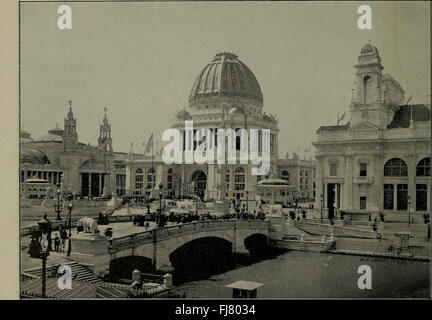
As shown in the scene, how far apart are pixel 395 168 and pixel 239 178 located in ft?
15.4

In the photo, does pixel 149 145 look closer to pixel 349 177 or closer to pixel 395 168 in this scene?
pixel 349 177

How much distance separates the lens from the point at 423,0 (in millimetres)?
10438

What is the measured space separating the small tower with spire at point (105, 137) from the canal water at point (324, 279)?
4.18m

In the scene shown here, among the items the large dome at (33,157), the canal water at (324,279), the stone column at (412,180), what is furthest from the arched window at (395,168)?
the large dome at (33,157)

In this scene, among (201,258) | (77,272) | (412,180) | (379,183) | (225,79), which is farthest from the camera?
(225,79)

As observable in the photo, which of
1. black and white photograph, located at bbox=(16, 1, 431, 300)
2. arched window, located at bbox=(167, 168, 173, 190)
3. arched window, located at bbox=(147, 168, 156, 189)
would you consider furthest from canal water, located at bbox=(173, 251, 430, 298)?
arched window, located at bbox=(167, 168, 173, 190)

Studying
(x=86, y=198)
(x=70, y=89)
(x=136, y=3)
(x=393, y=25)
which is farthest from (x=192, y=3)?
(x=86, y=198)

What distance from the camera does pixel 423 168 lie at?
11.4 meters

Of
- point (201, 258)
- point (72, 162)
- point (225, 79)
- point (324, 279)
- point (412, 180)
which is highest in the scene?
point (225, 79)

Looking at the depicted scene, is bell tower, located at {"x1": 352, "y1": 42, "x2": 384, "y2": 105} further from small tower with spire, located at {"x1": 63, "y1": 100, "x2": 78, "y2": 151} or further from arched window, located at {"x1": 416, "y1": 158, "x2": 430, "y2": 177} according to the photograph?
small tower with spire, located at {"x1": 63, "y1": 100, "x2": 78, "y2": 151}

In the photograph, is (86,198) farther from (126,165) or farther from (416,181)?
(416,181)

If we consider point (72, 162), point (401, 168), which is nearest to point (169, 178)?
point (72, 162)

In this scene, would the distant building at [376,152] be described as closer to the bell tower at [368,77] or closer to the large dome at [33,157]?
the bell tower at [368,77]

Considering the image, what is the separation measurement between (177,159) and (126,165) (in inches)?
64.0
